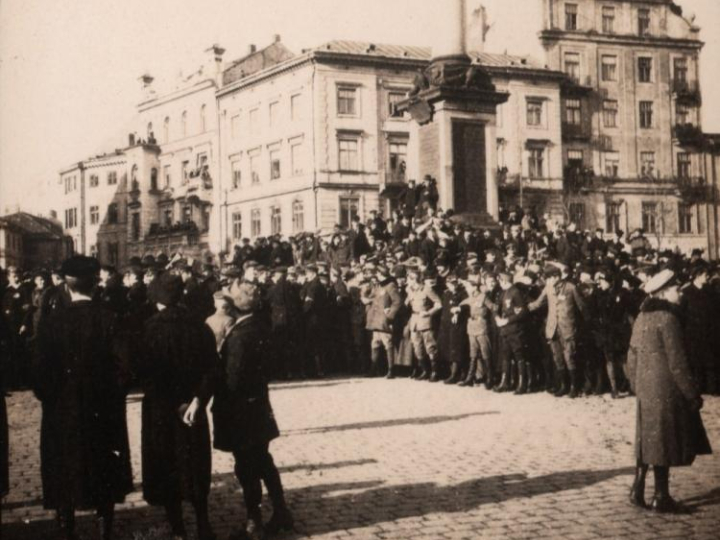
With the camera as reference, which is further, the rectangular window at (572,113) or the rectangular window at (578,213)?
the rectangular window at (572,113)

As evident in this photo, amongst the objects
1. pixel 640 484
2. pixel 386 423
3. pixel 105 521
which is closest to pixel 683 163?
pixel 386 423

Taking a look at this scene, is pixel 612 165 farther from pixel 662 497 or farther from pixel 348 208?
pixel 662 497

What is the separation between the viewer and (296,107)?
57.6 m

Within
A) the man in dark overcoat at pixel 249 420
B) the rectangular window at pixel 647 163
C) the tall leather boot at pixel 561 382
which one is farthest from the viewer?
the rectangular window at pixel 647 163

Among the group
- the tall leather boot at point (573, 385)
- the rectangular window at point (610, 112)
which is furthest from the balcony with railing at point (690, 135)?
the tall leather boot at point (573, 385)

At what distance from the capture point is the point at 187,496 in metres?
6.40

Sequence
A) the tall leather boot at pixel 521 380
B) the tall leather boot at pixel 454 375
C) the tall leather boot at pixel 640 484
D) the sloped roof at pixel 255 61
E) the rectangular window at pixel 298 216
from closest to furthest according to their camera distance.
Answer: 1. the tall leather boot at pixel 640 484
2. the tall leather boot at pixel 521 380
3. the tall leather boot at pixel 454 375
4. the rectangular window at pixel 298 216
5. the sloped roof at pixel 255 61

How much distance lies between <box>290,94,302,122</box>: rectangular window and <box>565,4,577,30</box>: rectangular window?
801 inches

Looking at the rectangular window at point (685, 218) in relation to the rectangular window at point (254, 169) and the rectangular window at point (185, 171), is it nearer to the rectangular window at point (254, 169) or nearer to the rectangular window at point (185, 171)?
the rectangular window at point (254, 169)

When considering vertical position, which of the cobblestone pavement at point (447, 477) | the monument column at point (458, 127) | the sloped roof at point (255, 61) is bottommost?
the cobblestone pavement at point (447, 477)

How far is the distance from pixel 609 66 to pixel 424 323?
2049 inches

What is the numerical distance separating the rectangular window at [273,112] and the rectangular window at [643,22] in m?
24.0

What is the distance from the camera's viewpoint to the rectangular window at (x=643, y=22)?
5841 centimetres

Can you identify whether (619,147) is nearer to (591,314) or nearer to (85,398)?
(591,314)
